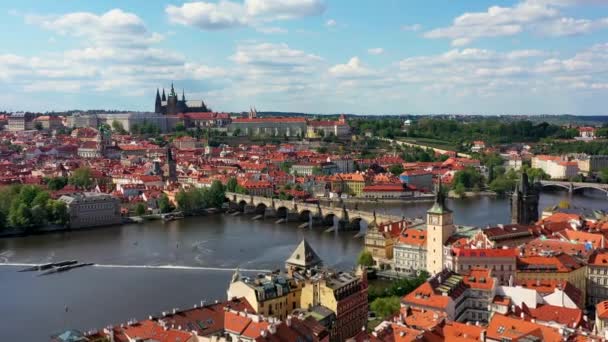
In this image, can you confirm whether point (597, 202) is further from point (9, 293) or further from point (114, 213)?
point (9, 293)

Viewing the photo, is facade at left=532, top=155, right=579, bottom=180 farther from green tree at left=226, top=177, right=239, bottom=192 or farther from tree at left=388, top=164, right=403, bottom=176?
green tree at left=226, top=177, right=239, bottom=192

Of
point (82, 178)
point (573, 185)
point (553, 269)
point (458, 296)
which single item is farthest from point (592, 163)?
point (458, 296)

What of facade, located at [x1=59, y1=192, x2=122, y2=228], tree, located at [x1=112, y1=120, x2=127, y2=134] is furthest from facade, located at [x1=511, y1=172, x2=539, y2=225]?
tree, located at [x1=112, y1=120, x2=127, y2=134]

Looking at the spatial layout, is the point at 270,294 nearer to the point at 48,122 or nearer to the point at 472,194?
the point at 472,194

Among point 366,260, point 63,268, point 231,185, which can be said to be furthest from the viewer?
point 231,185

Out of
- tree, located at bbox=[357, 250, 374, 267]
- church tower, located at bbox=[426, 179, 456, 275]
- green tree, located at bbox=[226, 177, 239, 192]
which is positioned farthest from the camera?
green tree, located at bbox=[226, 177, 239, 192]
